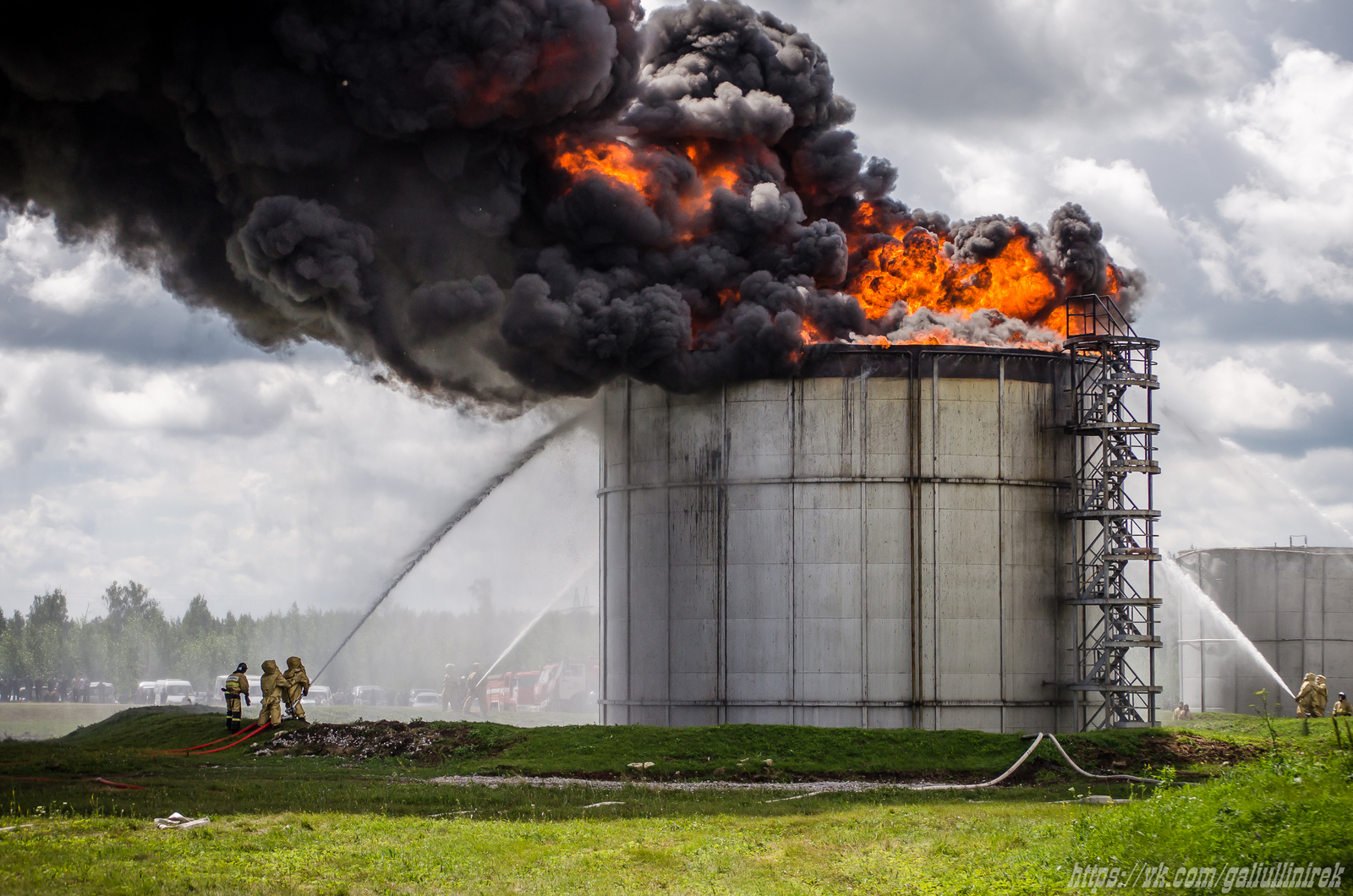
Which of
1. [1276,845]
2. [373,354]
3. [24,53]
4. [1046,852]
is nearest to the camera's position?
[1276,845]

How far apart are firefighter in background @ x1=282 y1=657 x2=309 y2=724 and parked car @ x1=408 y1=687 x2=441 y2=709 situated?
271ft

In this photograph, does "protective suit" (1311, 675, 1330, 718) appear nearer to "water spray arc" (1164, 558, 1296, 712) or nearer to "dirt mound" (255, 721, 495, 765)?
"water spray arc" (1164, 558, 1296, 712)

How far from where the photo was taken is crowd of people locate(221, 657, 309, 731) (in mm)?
35062

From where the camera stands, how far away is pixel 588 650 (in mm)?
99125

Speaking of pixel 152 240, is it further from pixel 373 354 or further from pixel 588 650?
pixel 588 650

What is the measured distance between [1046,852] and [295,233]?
25976 millimetres

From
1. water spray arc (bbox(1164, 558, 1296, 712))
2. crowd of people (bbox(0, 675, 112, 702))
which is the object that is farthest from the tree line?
water spray arc (bbox(1164, 558, 1296, 712))

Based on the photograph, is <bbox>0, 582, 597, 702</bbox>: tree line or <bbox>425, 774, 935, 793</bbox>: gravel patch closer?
<bbox>425, 774, 935, 793</bbox>: gravel patch

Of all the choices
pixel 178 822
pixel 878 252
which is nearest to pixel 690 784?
pixel 178 822

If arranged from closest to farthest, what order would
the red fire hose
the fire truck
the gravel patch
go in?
the gravel patch → the red fire hose → the fire truck

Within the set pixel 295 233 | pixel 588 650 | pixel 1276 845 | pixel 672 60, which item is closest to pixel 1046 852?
pixel 1276 845

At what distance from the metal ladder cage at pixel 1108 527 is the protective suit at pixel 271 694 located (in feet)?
70.1

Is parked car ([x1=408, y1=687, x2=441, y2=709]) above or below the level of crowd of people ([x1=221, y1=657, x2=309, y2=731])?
below

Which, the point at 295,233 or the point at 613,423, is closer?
the point at 295,233
